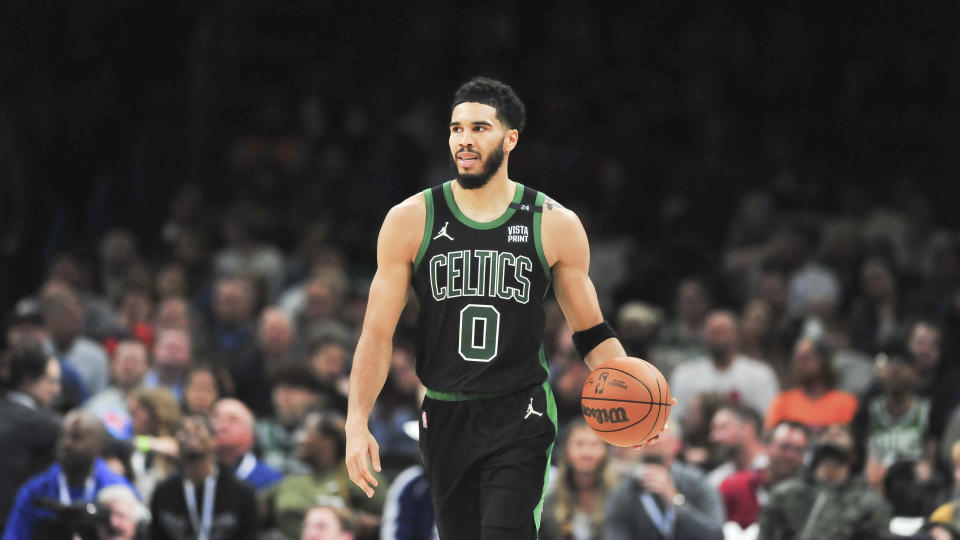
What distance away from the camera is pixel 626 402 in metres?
6.09

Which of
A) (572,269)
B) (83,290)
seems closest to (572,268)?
(572,269)

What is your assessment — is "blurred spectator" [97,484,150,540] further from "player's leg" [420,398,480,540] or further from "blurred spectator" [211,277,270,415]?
"player's leg" [420,398,480,540]

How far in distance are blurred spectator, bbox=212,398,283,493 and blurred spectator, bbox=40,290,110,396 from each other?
224 cm

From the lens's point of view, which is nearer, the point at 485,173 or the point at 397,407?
the point at 485,173

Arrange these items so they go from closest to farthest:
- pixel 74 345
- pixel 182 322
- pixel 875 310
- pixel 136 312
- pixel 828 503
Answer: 1. pixel 828 503
2. pixel 74 345
3. pixel 875 310
4. pixel 182 322
5. pixel 136 312

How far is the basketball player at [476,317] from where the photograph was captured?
597cm

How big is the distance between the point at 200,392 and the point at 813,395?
4400 mm

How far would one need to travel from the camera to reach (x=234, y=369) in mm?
12172

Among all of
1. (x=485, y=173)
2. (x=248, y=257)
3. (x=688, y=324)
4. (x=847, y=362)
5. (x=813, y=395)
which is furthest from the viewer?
(x=248, y=257)

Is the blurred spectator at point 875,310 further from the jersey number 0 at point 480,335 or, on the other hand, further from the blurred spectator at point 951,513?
the jersey number 0 at point 480,335

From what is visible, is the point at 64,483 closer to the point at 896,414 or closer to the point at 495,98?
the point at 495,98

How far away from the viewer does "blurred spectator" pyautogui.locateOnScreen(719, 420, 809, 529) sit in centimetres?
965

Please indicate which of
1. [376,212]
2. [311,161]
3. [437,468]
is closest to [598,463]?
[437,468]

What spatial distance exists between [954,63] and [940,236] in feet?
7.60
